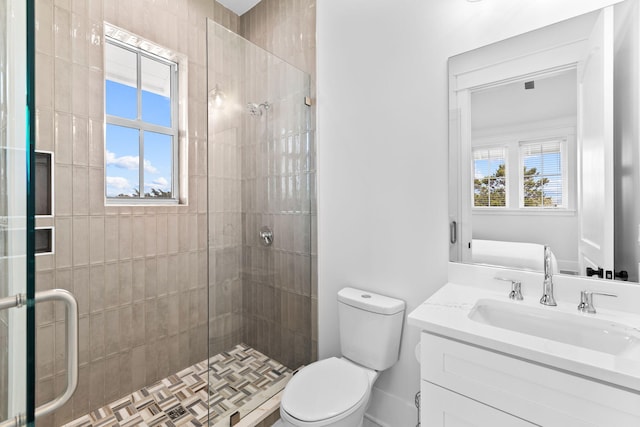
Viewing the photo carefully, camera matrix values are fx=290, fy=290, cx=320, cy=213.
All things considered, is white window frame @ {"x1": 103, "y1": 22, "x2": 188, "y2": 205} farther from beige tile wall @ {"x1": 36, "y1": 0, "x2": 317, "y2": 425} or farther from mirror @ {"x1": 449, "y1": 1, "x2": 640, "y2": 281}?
mirror @ {"x1": 449, "y1": 1, "x2": 640, "y2": 281}

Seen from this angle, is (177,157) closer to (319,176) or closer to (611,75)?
(319,176)

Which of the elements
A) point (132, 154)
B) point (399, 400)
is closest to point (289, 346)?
point (399, 400)

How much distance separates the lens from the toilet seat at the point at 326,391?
119 centimetres

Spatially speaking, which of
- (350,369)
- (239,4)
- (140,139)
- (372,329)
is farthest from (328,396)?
(239,4)

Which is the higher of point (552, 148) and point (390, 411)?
point (552, 148)

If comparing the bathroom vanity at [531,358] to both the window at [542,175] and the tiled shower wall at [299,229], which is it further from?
the tiled shower wall at [299,229]

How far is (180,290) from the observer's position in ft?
6.94

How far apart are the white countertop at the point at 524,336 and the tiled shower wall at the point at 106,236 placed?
1.75 metres

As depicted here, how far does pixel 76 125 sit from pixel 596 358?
2433mm

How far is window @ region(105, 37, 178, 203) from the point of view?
1.91 m

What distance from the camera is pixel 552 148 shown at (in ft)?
3.83

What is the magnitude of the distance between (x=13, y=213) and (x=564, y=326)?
1.54 m

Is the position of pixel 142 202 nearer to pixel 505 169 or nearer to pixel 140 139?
pixel 140 139

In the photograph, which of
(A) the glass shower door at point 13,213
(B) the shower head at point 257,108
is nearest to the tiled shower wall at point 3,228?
(A) the glass shower door at point 13,213
